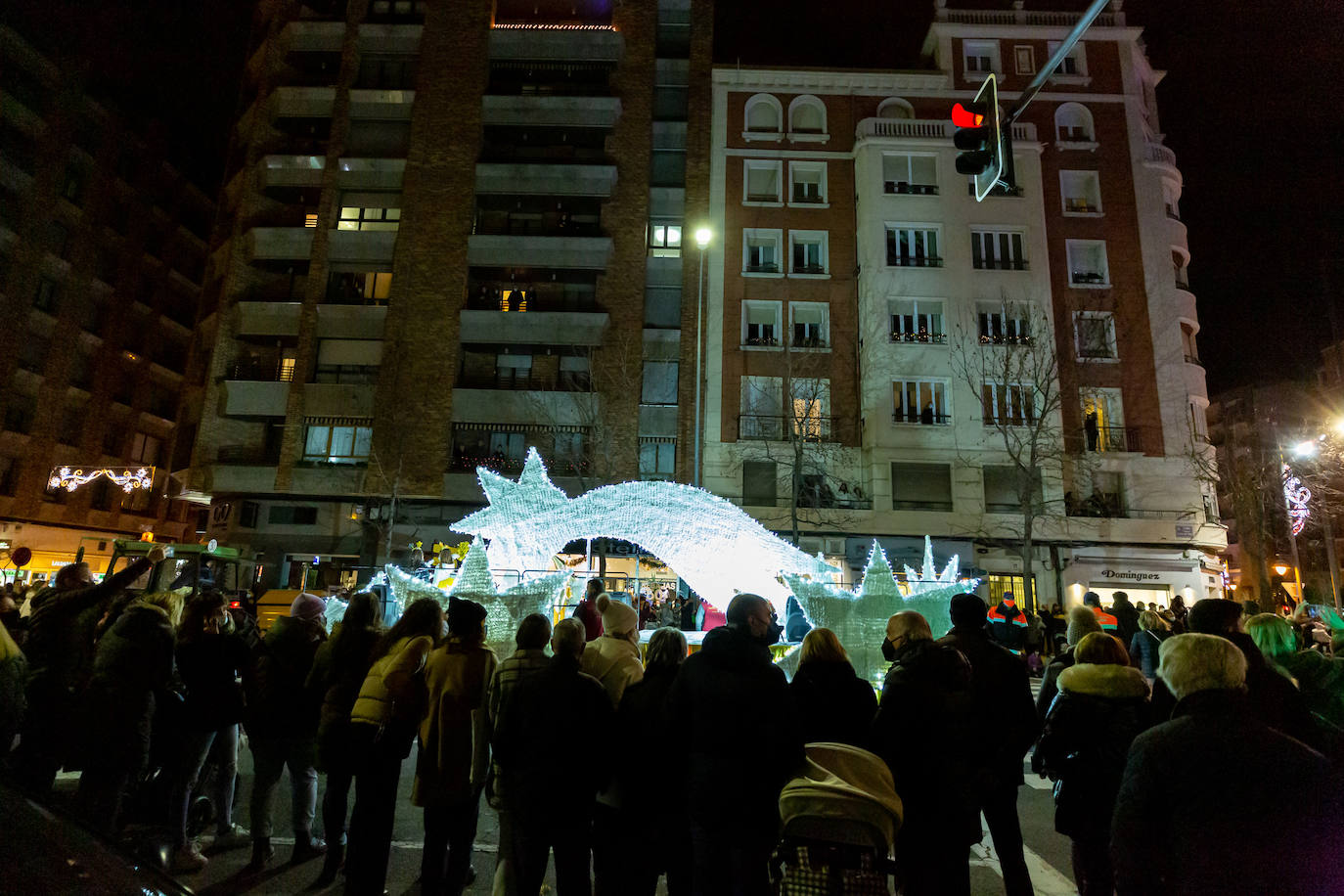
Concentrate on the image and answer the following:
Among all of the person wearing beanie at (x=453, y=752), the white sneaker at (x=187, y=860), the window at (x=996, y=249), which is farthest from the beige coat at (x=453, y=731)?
the window at (x=996, y=249)

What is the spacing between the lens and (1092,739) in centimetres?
411

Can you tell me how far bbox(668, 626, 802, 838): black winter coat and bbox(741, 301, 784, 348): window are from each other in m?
26.6

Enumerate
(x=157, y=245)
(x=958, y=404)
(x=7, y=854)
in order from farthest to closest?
(x=157, y=245) → (x=958, y=404) → (x=7, y=854)

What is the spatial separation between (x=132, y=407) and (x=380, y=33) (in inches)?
953

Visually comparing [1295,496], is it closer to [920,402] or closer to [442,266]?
[920,402]

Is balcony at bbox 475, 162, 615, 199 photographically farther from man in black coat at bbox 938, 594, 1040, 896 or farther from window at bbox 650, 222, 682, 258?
man in black coat at bbox 938, 594, 1040, 896

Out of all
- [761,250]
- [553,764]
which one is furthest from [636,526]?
[761,250]

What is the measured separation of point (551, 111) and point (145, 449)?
99.0ft

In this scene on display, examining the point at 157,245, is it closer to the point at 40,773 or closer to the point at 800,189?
the point at 800,189

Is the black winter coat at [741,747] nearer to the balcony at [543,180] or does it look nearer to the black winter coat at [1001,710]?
the black winter coat at [1001,710]

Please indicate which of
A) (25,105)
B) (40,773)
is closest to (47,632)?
(40,773)

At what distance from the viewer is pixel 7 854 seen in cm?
147

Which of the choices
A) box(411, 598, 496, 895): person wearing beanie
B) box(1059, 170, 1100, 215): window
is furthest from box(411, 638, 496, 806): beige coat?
box(1059, 170, 1100, 215): window

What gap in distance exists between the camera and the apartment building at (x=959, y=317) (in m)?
27.0
